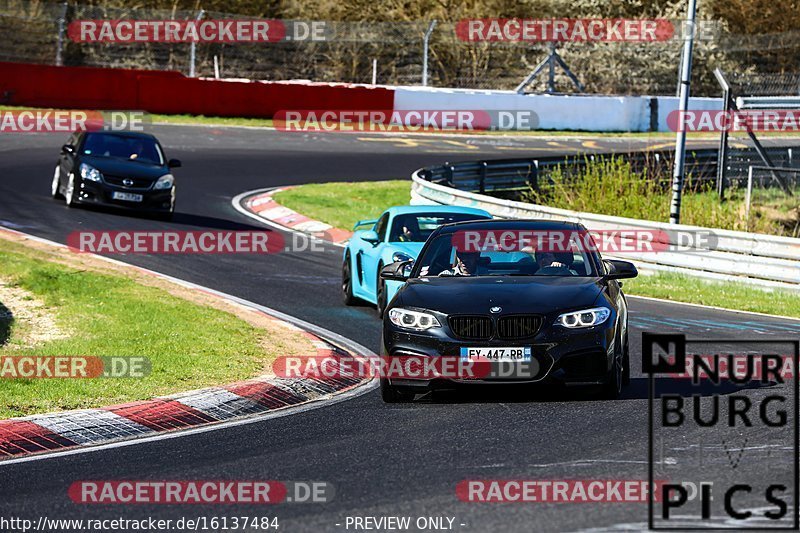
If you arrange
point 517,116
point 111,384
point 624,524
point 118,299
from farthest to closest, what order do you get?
point 517,116, point 118,299, point 111,384, point 624,524

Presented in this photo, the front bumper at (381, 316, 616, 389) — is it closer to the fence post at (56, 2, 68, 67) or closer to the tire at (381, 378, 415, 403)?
the tire at (381, 378, 415, 403)

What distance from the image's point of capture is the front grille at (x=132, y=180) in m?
24.0

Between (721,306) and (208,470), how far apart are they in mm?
11018

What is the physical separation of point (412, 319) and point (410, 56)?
142ft

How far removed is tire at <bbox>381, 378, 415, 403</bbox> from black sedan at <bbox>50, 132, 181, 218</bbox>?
14418 mm

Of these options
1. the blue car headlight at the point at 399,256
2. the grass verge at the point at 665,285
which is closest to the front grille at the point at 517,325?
the blue car headlight at the point at 399,256

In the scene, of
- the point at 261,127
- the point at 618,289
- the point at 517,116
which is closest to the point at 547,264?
the point at 618,289

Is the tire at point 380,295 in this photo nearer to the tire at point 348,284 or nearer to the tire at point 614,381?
the tire at point 348,284

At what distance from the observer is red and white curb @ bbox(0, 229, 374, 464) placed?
9086 millimetres

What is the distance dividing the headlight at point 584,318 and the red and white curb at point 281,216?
14370 millimetres

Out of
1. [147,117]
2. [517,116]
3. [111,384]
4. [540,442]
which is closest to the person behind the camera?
[540,442]

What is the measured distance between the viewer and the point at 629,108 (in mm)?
47125

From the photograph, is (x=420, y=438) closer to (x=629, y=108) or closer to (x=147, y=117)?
(x=147, y=117)

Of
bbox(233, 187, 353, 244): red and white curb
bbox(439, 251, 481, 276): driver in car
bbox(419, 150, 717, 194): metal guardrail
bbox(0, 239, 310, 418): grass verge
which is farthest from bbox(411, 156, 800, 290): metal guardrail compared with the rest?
bbox(439, 251, 481, 276): driver in car
